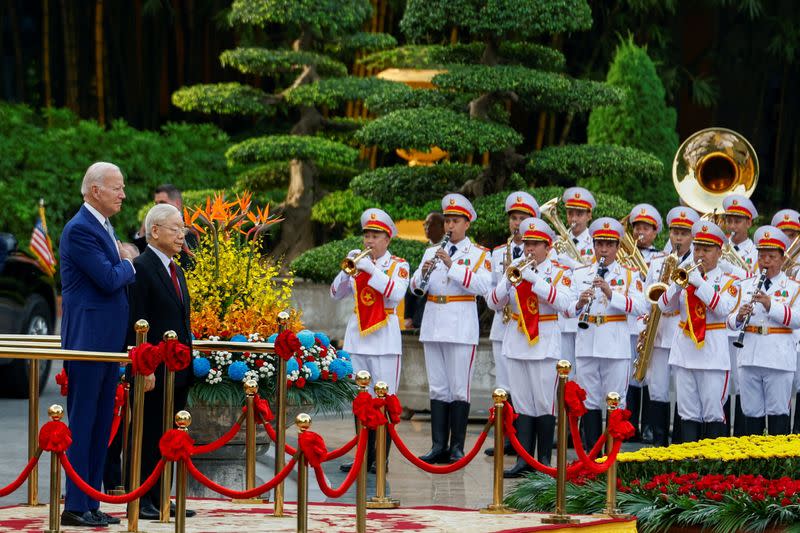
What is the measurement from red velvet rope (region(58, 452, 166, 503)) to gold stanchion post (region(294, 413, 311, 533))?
0.59 meters

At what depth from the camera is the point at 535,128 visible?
25.2 metres

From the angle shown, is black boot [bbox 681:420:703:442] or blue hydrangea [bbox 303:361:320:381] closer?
blue hydrangea [bbox 303:361:320:381]

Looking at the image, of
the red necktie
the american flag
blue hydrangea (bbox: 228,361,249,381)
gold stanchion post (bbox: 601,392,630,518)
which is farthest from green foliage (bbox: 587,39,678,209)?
the red necktie

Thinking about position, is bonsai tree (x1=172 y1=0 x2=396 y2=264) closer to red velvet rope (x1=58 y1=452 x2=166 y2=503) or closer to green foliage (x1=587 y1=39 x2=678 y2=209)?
green foliage (x1=587 y1=39 x2=678 y2=209)

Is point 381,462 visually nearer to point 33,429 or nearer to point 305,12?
point 33,429

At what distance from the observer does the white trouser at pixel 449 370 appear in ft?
37.5

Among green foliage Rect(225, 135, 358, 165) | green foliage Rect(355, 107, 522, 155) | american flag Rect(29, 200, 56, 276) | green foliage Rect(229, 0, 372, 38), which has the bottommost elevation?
american flag Rect(29, 200, 56, 276)

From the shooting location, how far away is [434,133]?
1345 centimetres

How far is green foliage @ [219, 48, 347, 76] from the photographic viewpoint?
1725cm

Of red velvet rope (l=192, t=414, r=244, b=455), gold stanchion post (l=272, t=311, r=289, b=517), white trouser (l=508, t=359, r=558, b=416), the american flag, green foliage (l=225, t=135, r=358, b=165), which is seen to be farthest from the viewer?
green foliage (l=225, t=135, r=358, b=165)

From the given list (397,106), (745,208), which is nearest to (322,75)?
(397,106)

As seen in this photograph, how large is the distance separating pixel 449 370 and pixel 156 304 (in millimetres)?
4046

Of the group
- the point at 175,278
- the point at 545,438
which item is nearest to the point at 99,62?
the point at 545,438

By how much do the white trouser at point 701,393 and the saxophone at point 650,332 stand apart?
60 cm
